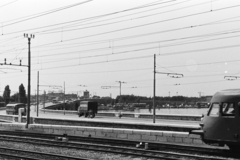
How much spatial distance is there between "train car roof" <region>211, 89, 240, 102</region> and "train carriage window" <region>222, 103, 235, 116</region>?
0.67ft

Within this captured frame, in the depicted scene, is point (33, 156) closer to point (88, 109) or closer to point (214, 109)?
point (214, 109)

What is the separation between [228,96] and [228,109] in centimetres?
53

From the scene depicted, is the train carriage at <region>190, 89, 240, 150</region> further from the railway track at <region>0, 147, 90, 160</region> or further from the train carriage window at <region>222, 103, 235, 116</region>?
the railway track at <region>0, 147, 90, 160</region>

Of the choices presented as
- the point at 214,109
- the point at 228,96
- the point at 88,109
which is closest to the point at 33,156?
the point at 214,109

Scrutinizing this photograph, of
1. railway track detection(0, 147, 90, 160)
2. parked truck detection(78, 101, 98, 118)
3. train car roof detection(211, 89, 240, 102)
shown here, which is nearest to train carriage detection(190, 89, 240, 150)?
train car roof detection(211, 89, 240, 102)

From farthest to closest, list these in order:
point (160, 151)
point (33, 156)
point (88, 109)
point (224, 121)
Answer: point (88, 109) → point (160, 151) → point (33, 156) → point (224, 121)

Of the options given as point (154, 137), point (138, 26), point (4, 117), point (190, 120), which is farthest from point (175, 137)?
point (4, 117)

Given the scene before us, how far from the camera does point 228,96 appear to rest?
14.0 m

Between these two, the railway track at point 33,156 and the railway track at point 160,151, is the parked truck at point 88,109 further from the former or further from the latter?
the railway track at point 33,156

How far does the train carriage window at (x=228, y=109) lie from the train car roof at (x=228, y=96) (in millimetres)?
204

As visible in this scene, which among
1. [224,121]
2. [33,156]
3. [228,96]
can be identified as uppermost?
[228,96]

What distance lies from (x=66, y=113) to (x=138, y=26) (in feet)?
158

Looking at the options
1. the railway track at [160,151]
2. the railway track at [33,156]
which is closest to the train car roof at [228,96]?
the railway track at [160,151]

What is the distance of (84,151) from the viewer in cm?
1622
